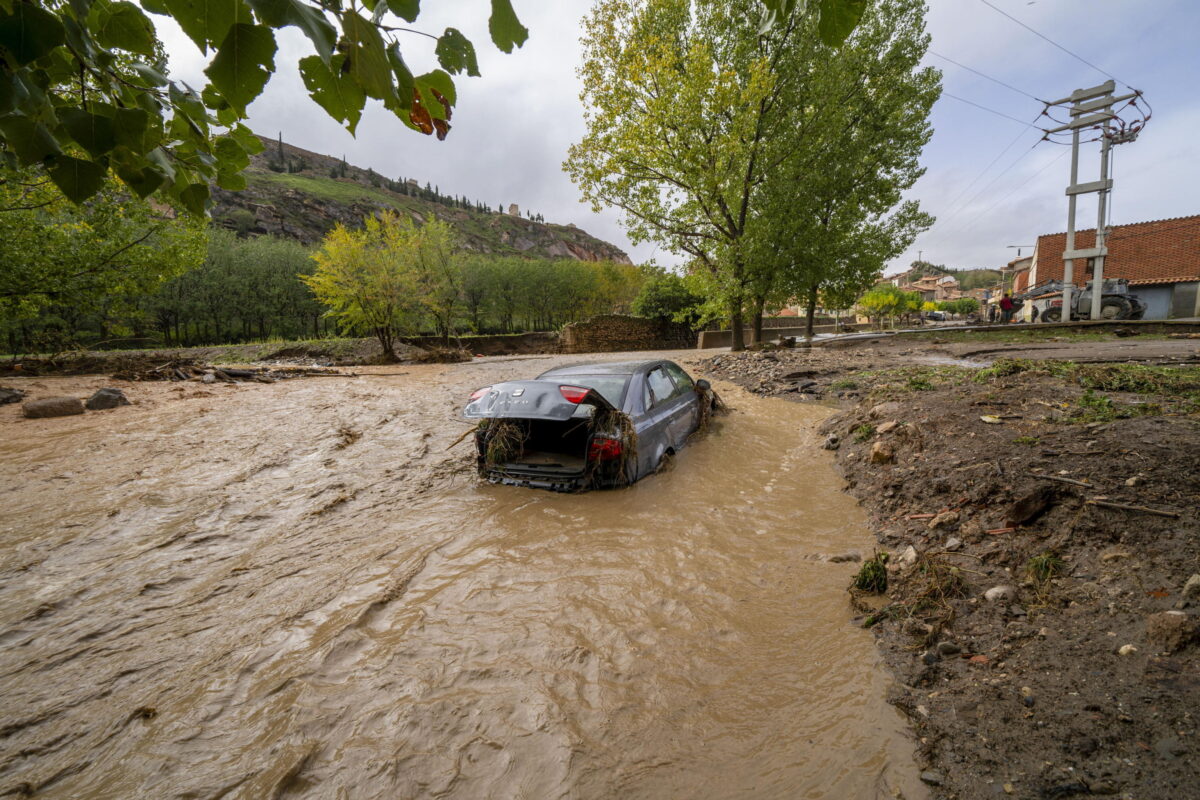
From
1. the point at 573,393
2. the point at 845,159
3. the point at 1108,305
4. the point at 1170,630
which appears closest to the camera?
the point at 1170,630

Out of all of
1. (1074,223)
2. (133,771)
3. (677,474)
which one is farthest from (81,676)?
(1074,223)

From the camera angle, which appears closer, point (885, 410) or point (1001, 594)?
Answer: point (1001, 594)

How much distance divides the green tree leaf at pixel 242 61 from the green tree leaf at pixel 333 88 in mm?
121

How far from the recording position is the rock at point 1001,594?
2.42 meters

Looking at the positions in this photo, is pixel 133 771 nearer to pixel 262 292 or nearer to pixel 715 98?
pixel 715 98

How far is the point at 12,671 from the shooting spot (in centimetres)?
241

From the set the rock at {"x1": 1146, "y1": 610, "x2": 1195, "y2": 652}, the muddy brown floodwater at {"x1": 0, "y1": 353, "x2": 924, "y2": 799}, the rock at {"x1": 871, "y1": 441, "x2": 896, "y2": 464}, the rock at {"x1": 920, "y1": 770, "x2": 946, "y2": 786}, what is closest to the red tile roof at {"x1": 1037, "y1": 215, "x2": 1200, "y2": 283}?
the rock at {"x1": 871, "y1": 441, "x2": 896, "y2": 464}

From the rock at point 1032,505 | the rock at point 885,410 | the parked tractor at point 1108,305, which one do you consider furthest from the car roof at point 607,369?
the parked tractor at point 1108,305

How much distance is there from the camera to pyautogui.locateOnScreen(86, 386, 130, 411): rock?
31.1 ft

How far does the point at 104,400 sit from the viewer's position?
31.4ft

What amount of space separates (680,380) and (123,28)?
611 cm

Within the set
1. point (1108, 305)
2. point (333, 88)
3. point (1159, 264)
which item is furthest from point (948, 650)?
point (1159, 264)

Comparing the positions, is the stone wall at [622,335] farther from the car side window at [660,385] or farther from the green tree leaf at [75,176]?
the green tree leaf at [75,176]

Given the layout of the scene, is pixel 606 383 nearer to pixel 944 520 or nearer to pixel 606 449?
pixel 606 449
